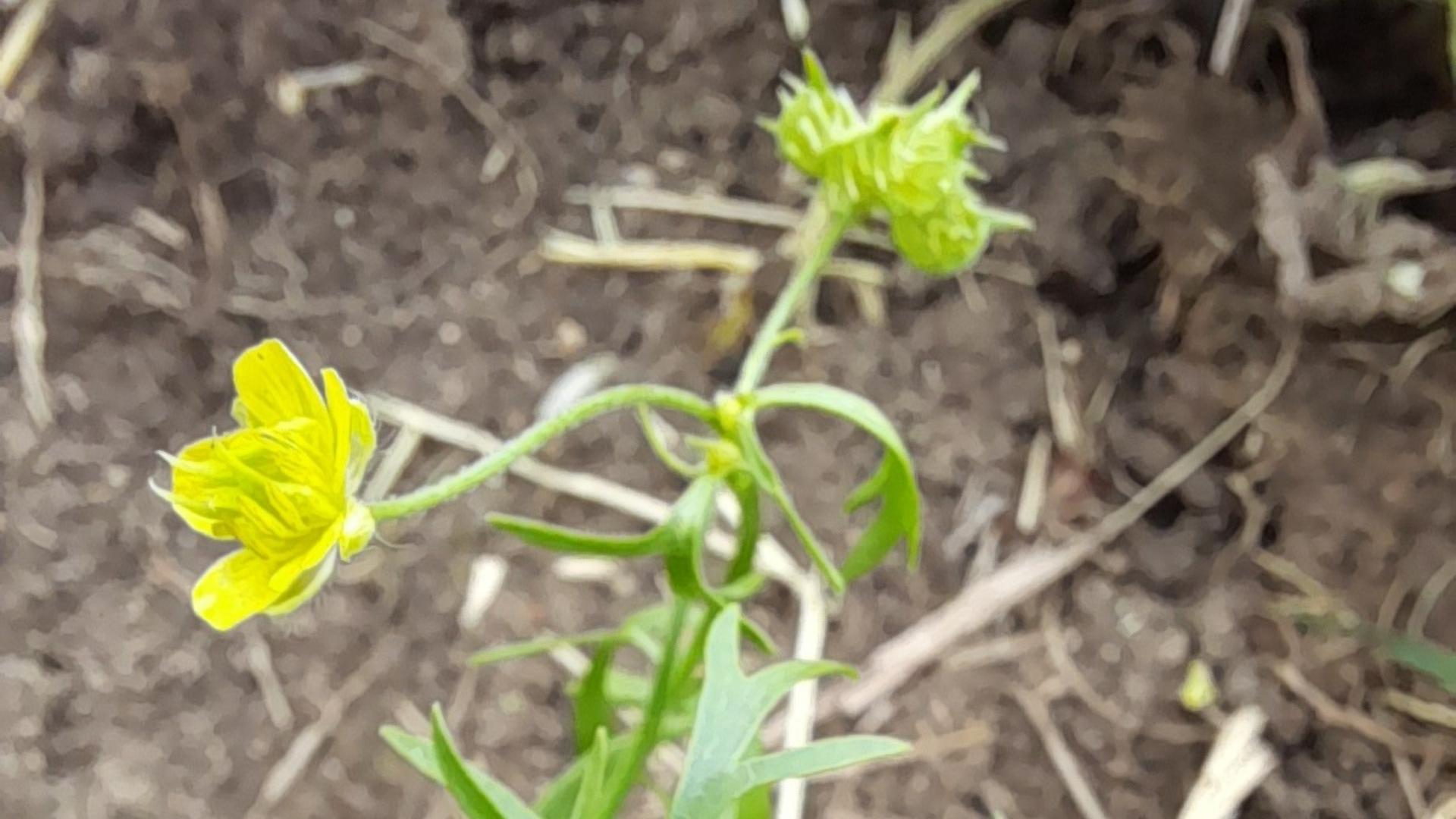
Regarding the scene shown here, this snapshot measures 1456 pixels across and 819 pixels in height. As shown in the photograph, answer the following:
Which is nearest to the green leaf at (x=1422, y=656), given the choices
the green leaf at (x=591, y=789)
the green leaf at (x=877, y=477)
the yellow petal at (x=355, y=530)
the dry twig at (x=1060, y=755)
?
the dry twig at (x=1060, y=755)

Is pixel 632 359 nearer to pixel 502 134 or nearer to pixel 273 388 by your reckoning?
pixel 502 134

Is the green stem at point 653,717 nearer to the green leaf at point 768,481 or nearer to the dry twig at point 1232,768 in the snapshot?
the green leaf at point 768,481

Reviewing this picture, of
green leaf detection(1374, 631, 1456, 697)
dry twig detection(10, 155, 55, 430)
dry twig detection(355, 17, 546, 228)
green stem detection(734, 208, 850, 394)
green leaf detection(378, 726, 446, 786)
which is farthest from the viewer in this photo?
dry twig detection(355, 17, 546, 228)

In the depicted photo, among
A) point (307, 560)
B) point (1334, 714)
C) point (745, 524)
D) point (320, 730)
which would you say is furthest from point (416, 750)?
point (1334, 714)

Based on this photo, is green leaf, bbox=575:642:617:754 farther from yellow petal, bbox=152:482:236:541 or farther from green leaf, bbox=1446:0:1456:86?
green leaf, bbox=1446:0:1456:86

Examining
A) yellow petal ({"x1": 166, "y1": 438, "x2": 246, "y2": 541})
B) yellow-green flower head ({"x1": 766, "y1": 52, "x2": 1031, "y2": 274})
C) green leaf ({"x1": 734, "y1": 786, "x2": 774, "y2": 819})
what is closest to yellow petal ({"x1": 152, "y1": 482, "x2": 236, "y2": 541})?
yellow petal ({"x1": 166, "y1": 438, "x2": 246, "y2": 541})
